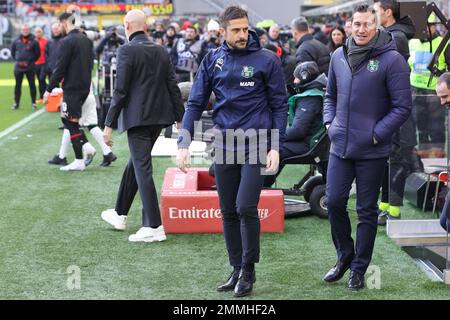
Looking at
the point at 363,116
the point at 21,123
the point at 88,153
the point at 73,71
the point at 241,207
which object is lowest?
the point at 21,123

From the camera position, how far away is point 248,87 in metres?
5.80

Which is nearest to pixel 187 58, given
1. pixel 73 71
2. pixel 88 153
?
pixel 88 153

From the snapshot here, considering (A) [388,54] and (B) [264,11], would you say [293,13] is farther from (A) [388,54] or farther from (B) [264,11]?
(A) [388,54]

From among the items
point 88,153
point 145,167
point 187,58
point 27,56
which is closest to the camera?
point 145,167

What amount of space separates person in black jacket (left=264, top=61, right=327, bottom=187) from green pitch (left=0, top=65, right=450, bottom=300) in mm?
681

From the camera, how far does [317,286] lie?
20.1 ft

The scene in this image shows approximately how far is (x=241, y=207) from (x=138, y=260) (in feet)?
4.71

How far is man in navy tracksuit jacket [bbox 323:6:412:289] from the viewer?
5801 millimetres

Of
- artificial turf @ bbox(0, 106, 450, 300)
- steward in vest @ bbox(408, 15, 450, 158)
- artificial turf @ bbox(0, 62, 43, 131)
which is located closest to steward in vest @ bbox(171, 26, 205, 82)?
artificial turf @ bbox(0, 62, 43, 131)

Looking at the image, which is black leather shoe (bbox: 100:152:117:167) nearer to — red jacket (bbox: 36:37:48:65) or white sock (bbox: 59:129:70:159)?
white sock (bbox: 59:129:70:159)

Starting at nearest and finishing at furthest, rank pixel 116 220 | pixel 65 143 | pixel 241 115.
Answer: pixel 241 115, pixel 116 220, pixel 65 143

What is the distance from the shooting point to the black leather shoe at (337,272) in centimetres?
618

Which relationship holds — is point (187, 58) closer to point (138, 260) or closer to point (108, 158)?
point (108, 158)

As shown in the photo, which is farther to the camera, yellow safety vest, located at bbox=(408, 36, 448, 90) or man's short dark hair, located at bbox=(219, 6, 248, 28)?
yellow safety vest, located at bbox=(408, 36, 448, 90)
